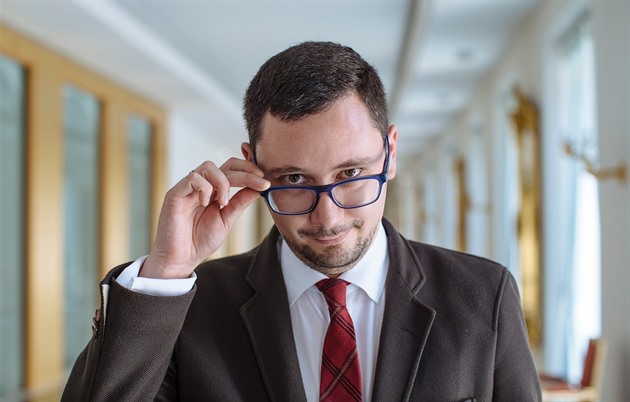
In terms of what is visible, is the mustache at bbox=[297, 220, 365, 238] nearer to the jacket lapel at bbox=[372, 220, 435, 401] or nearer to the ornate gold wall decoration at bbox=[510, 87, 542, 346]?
the jacket lapel at bbox=[372, 220, 435, 401]

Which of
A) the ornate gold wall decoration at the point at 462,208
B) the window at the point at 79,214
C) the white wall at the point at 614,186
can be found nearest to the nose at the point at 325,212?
the white wall at the point at 614,186

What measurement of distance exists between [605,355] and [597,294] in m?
1.16

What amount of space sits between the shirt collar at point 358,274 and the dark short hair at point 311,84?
34cm

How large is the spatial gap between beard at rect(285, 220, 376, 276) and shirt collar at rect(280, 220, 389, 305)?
0.36 ft

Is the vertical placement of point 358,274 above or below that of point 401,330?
above

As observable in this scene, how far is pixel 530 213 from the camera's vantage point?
8328 millimetres

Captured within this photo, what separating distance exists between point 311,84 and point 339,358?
69 cm

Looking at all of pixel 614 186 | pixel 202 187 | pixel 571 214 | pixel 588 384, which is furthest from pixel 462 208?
pixel 202 187

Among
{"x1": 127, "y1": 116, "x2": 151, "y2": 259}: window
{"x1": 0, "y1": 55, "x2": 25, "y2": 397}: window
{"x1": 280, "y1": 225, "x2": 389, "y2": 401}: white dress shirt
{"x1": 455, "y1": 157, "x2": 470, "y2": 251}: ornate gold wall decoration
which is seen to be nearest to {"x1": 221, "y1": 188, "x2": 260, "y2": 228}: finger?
{"x1": 280, "y1": 225, "x2": 389, "y2": 401}: white dress shirt

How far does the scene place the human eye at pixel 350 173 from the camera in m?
1.94

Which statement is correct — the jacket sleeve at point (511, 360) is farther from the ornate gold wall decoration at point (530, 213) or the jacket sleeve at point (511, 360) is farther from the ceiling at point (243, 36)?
the ornate gold wall decoration at point (530, 213)

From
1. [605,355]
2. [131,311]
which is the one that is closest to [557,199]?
[605,355]

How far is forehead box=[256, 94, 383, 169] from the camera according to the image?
1902 mm

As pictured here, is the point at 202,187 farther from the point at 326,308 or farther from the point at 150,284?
the point at 326,308
